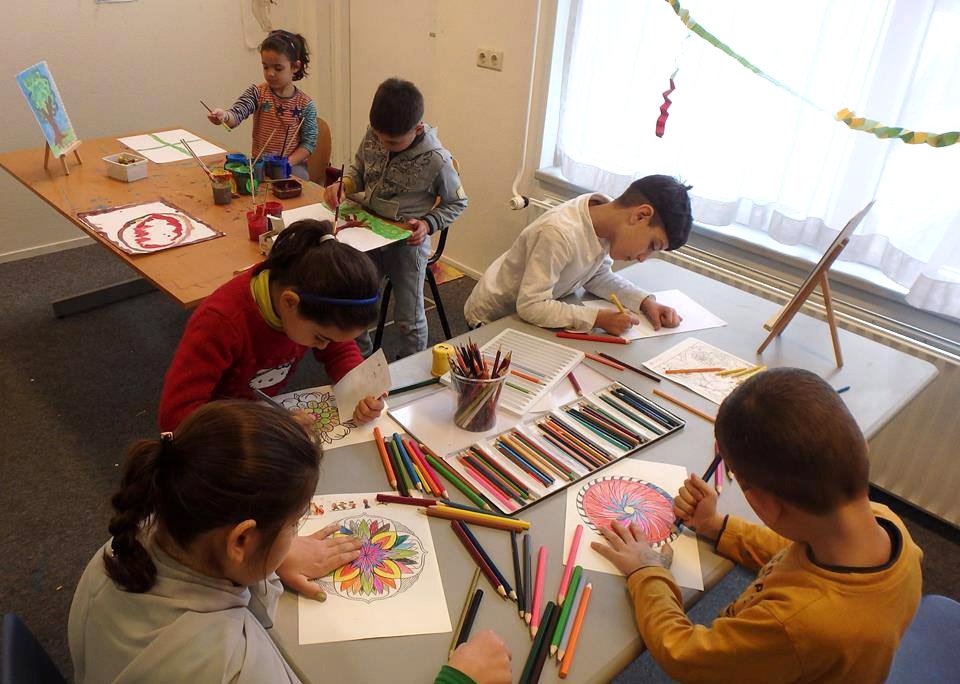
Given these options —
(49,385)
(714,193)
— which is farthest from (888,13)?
(49,385)

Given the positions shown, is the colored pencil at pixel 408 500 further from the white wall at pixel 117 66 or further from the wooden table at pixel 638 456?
the white wall at pixel 117 66

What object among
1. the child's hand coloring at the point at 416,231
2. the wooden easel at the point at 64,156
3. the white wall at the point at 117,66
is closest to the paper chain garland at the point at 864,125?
the child's hand coloring at the point at 416,231

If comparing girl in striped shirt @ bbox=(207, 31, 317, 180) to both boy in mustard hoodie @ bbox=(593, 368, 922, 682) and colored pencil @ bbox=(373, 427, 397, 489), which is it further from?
boy in mustard hoodie @ bbox=(593, 368, 922, 682)

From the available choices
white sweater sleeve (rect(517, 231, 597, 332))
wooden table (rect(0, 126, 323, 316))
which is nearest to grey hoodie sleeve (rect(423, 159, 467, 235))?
wooden table (rect(0, 126, 323, 316))

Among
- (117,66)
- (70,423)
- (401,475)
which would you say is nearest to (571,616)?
(401,475)

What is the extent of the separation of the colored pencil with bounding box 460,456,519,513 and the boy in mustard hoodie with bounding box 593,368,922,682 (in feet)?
0.91

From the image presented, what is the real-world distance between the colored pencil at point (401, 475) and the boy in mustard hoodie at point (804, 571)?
0.45 meters

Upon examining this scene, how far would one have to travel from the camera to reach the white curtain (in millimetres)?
2160

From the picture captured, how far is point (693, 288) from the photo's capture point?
223 cm

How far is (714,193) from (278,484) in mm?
2323

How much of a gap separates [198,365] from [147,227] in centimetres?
105

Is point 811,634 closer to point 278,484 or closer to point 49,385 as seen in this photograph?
point 278,484

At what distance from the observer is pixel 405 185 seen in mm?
2623

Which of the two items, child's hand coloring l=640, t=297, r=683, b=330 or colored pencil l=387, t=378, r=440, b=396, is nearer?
colored pencil l=387, t=378, r=440, b=396
